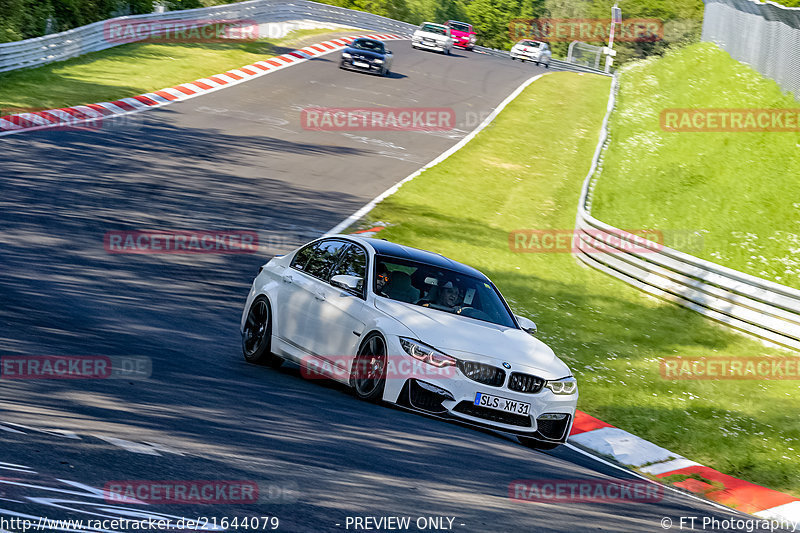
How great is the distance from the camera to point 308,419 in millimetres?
8281

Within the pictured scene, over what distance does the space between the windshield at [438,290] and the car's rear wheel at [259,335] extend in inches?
57.2

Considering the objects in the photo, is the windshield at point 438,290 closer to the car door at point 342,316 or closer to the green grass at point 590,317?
the car door at point 342,316

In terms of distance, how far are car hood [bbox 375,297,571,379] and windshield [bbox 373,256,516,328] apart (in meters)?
0.21

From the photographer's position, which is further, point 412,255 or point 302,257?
point 302,257

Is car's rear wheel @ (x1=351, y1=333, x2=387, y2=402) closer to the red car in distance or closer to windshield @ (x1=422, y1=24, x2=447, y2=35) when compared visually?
windshield @ (x1=422, y1=24, x2=447, y2=35)

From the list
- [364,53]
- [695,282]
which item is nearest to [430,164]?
[695,282]

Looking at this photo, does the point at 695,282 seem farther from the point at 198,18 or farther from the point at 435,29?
the point at 435,29

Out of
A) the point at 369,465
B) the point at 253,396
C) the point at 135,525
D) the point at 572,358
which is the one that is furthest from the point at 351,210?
the point at 135,525

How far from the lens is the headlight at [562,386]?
9.24 meters

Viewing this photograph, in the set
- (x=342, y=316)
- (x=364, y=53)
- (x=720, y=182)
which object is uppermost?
(x=342, y=316)

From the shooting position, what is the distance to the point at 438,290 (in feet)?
33.7

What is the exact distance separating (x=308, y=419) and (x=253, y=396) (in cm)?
90

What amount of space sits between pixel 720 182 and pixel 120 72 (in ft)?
64.2

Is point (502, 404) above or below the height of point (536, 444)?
above
